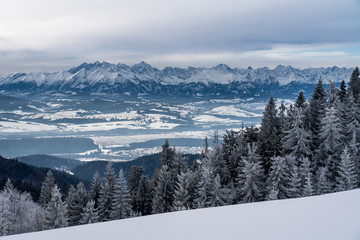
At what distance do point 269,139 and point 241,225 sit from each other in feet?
110

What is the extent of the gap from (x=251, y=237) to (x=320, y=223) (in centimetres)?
119

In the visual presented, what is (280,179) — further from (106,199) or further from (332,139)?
(106,199)

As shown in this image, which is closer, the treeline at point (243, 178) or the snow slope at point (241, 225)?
the snow slope at point (241, 225)

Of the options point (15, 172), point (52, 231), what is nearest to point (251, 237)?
point (52, 231)

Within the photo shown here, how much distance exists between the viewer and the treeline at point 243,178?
2666 cm

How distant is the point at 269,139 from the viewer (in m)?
37.0

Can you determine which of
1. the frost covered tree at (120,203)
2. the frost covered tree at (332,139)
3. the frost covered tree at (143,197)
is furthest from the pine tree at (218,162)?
the frost covered tree at (332,139)

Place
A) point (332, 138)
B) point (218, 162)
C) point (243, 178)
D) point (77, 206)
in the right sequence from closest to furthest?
point (332, 138) < point (77, 206) < point (218, 162) < point (243, 178)

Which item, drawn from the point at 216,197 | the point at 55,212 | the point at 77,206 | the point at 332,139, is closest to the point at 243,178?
the point at 216,197

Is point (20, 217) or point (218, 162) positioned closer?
point (218, 162)

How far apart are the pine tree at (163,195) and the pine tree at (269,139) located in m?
11.2

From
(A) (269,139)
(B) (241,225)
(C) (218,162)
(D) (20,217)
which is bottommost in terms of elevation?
(D) (20,217)

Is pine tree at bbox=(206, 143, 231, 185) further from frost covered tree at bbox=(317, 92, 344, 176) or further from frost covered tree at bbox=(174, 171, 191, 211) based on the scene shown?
frost covered tree at bbox=(317, 92, 344, 176)

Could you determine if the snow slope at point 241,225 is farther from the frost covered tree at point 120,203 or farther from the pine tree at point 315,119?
the pine tree at point 315,119
